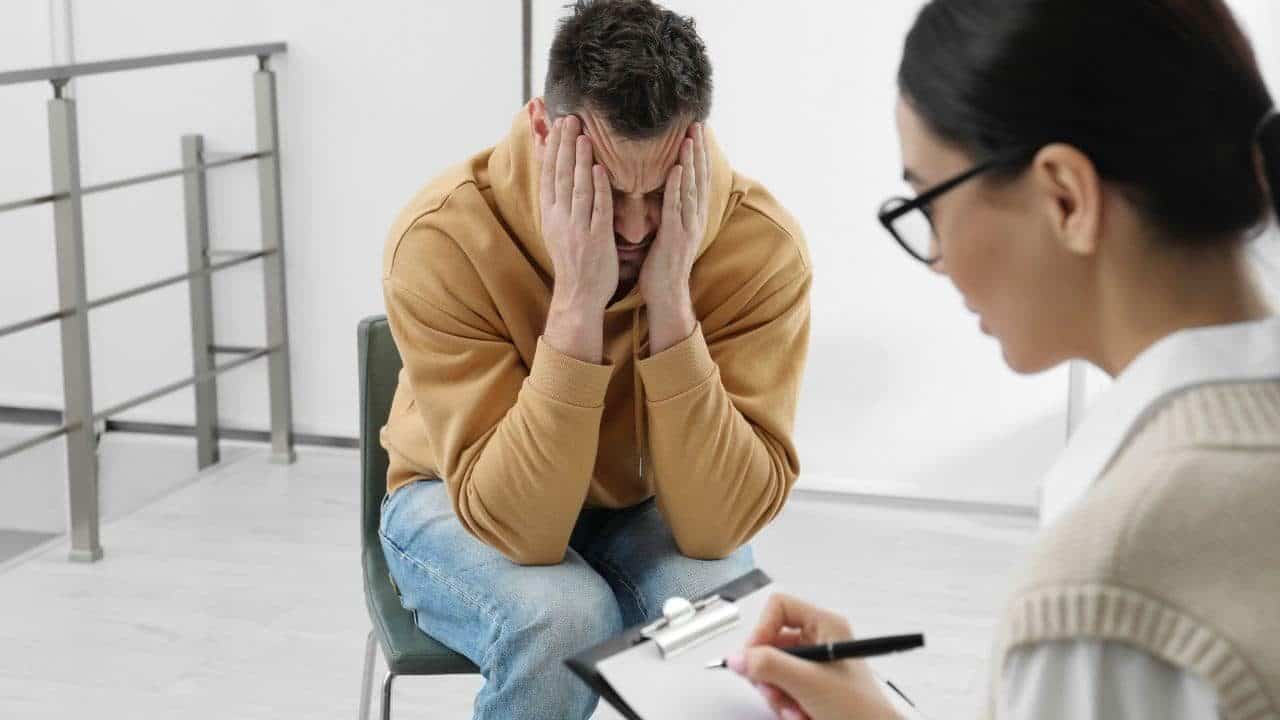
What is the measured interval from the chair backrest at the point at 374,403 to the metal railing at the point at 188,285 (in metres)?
1.31

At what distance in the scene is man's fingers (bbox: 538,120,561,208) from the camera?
1646 millimetres

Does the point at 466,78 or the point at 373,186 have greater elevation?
the point at 466,78

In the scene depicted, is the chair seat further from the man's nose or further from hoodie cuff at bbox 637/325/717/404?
the man's nose

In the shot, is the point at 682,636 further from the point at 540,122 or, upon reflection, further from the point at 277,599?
the point at 277,599

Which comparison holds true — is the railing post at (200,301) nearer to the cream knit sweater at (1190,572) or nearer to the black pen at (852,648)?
the black pen at (852,648)

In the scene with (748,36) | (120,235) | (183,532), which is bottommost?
(183,532)

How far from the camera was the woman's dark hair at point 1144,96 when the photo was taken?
798 millimetres

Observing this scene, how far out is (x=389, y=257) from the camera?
1736 mm

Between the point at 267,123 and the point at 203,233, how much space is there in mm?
315

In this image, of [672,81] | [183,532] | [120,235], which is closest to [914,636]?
[672,81]

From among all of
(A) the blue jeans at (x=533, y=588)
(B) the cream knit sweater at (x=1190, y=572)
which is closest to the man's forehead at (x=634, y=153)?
(A) the blue jeans at (x=533, y=588)

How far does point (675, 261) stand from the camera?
1693 mm

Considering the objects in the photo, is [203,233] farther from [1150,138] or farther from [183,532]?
[1150,138]

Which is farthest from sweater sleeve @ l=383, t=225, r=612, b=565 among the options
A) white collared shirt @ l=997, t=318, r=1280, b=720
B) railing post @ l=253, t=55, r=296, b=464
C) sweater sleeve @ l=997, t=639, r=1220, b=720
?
railing post @ l=253, t=55, r=296, b=464
